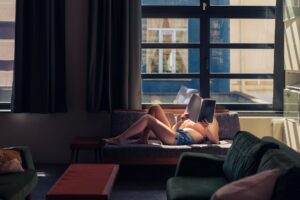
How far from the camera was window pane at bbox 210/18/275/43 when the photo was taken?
6.10 m

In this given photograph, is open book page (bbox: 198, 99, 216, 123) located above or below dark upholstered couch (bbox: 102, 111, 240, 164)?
above

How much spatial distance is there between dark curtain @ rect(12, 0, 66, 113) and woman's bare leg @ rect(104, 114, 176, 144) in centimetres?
113

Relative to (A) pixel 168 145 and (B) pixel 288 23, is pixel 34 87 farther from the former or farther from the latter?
(B) pixel 288 23

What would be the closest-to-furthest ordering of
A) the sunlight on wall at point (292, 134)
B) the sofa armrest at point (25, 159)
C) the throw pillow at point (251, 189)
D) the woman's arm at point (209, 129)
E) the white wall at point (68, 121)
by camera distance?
the throw pillow at point (251, 189) → the sofa armrest at point (25, 159) → the woman's arm at point (209, 129) → the sunlight on wall at point (292, 134) → the white wall at point (68, 121)

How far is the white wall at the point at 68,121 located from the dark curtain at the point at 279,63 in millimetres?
2164

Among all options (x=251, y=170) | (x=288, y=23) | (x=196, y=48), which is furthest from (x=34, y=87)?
(x=251, y=170)

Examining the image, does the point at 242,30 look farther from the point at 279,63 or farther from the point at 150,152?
the point at 150,152

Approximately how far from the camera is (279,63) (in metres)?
6.08

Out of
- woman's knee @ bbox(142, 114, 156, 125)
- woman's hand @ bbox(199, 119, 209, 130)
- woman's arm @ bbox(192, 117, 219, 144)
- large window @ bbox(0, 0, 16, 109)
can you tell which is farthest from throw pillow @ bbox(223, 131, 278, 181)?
large window @ bbox(0, 0, 16, 109)

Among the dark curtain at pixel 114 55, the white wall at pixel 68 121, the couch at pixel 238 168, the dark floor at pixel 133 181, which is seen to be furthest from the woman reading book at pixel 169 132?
the couch at pixel 238 168

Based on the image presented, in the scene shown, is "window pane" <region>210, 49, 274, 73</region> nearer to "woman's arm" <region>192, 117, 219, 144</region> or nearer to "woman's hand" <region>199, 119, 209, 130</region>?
→ "woman's arm" <region>192, 117, 219, 144</region>

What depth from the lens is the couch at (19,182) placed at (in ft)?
10.6

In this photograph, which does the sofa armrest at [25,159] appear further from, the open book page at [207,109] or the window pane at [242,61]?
the window pane at [242,61]

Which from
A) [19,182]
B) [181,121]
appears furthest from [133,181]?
[19,182]
